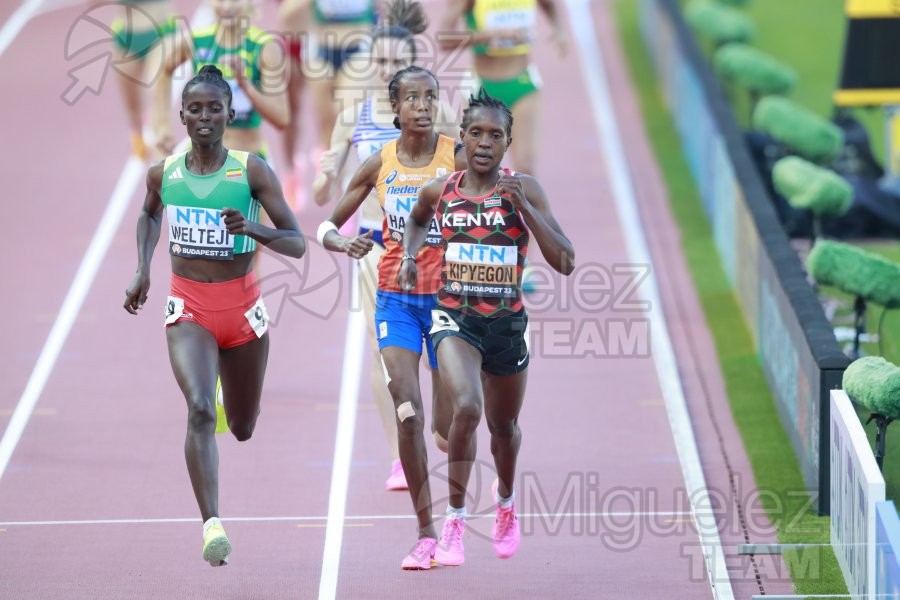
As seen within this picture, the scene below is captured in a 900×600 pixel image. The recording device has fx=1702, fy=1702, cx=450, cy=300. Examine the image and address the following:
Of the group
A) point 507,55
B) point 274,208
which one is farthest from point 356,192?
point 507,55

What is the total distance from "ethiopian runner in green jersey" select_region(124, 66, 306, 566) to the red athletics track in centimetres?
124

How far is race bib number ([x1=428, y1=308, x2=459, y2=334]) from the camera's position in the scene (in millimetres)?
8195

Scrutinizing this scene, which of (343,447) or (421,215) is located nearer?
(421,215)

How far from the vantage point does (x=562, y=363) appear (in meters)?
12.6

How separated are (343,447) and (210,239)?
2.93 metres

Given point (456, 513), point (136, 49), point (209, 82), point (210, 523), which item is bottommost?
point (210, 523)

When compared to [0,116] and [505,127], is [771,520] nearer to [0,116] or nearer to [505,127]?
[505,127]

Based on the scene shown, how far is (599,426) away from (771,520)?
183cm

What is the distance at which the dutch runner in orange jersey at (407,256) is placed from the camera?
8.27 meters

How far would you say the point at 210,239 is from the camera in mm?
8312

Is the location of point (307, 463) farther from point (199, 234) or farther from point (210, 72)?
point (210, 72)

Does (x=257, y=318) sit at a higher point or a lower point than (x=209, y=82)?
lower

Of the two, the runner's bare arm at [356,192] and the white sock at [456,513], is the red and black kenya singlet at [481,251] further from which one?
the white sock at [456,513]

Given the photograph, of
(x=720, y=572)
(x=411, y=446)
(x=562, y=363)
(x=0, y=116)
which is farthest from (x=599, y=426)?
(x=0, y=116)
